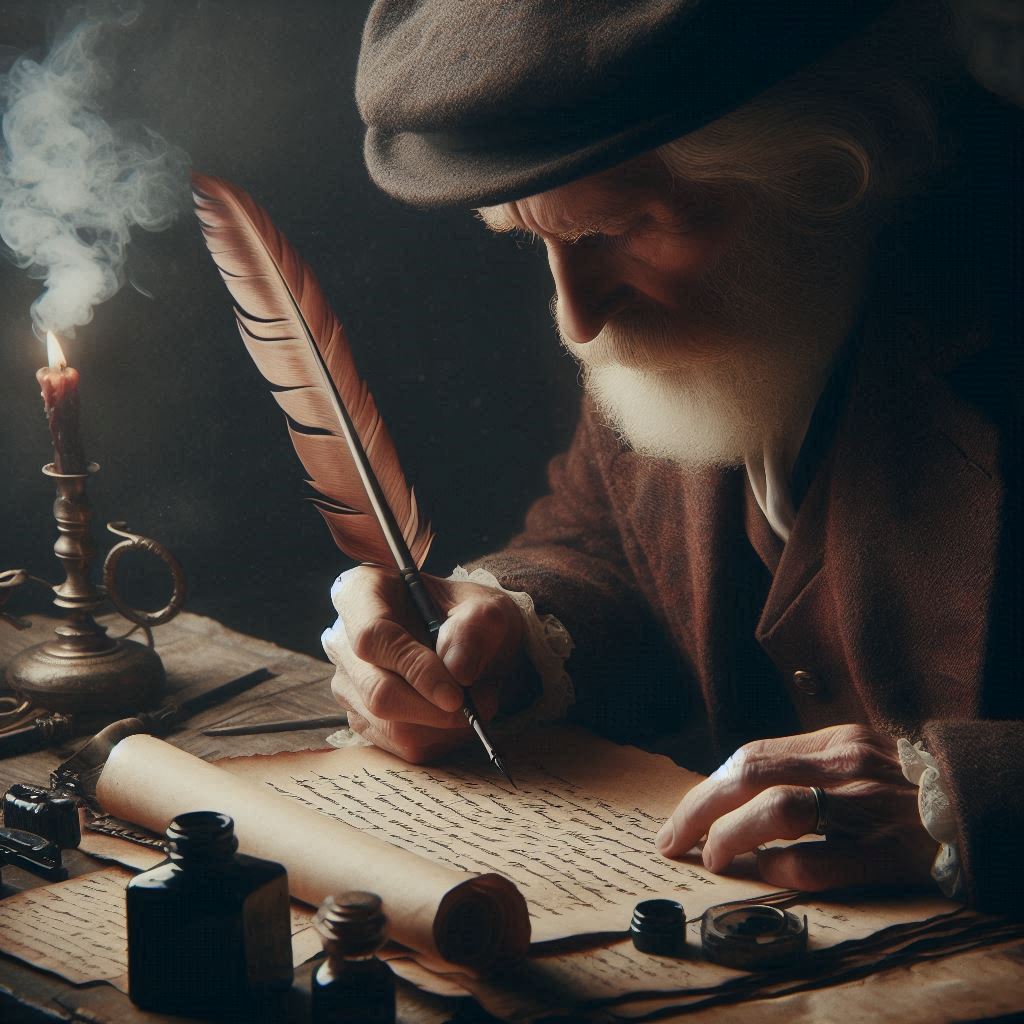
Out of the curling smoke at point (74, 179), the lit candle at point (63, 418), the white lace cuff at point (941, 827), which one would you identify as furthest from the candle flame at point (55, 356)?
the white lace cuff at point (941, 827)

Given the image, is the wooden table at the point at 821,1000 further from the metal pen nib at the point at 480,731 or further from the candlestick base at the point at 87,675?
the candlestick base at the point at 87,675

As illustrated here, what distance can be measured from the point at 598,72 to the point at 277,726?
111 centimetres

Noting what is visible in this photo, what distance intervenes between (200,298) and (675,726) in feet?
4.55

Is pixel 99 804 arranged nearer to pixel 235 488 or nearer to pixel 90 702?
pixel 90 702

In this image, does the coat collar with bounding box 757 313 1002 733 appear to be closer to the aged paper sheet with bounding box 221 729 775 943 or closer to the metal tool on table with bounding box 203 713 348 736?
the aged paper sheet with bounding box 221 729 775 943

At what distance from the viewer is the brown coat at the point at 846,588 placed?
156 cm

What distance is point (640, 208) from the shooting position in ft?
5.28

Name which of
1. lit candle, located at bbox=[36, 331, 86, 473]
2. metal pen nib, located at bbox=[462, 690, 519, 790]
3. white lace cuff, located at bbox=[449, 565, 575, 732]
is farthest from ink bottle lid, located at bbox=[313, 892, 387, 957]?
lit candle, located at bbox=[36, 331, 86, 473]

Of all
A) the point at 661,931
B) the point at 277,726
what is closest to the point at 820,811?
the point at 661,931

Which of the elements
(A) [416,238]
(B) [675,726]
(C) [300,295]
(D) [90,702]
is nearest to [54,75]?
(A) [416,238]

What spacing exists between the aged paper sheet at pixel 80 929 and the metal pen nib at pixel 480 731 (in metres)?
0.37

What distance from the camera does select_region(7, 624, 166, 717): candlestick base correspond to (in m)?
2.04

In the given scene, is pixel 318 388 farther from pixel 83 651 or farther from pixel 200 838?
pixel 200 838

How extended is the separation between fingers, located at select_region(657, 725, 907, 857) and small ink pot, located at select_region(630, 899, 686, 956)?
0.20 metres
